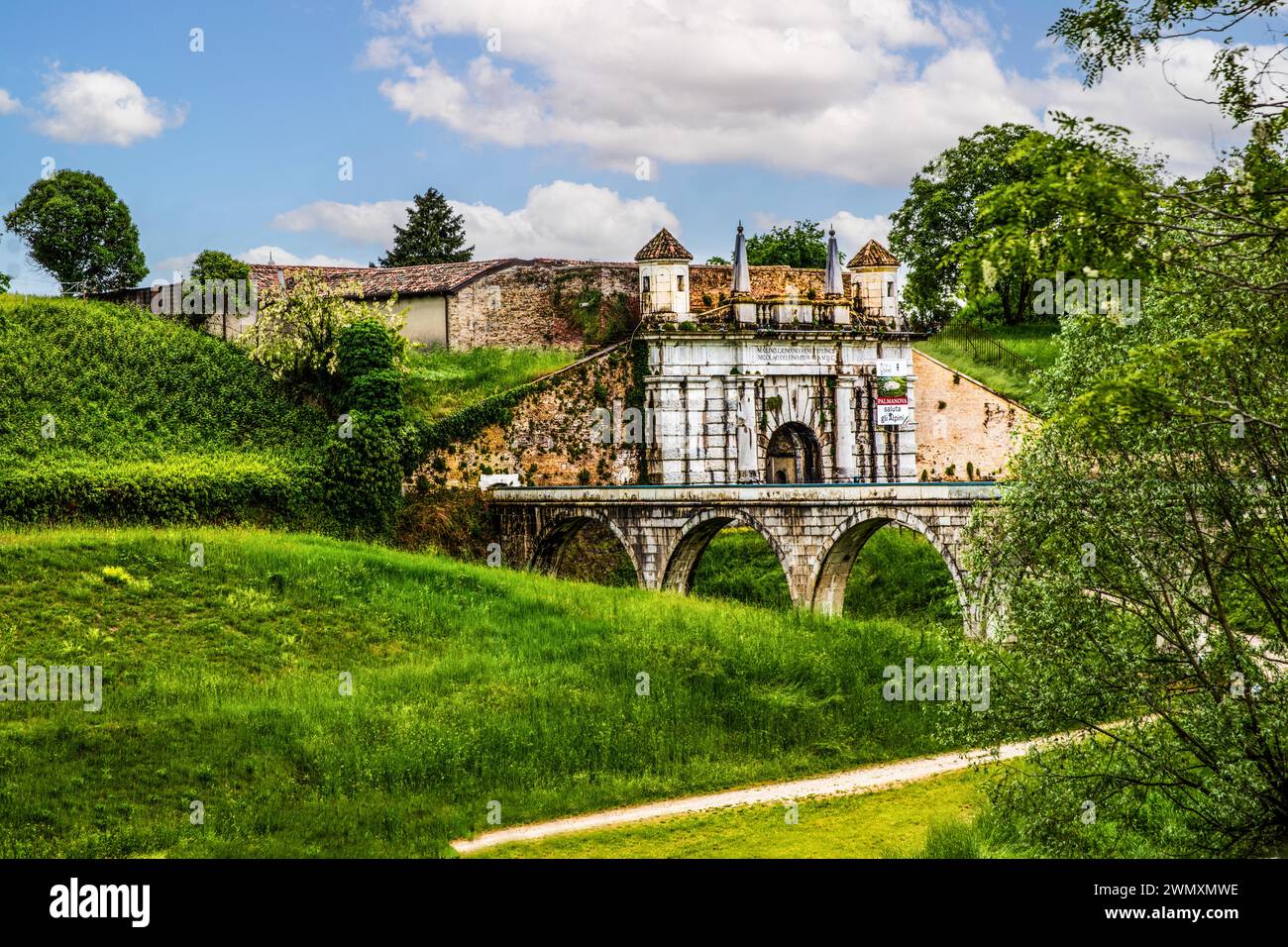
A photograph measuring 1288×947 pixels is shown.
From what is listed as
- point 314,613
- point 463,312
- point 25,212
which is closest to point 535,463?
point 463,312

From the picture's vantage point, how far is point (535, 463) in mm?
49438

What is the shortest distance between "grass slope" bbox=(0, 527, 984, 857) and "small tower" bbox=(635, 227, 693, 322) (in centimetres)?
1450

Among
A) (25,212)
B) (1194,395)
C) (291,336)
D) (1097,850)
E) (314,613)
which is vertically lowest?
(1097,850)

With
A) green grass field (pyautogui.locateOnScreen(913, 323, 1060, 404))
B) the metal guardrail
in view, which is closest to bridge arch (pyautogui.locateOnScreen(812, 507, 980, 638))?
green grass field (pyautogui.locateOnScreen(913, 323, 1060, 404))

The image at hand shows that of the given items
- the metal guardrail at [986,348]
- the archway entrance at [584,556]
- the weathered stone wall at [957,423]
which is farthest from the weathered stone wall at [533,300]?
the metal guardrail at [986,348]

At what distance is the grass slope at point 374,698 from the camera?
23.9 meters

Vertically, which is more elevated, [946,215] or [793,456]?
[946,215]

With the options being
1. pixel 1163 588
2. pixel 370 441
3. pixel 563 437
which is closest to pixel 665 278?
pixel 563 437

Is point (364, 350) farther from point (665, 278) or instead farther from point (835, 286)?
point (835, 286)

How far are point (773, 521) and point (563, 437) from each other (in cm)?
1183

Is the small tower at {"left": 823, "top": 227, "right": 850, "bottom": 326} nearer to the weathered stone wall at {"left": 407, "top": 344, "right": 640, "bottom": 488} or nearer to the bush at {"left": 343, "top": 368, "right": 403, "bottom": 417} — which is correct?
the weathered stone wall at {"left": 407, "top": 344, "right": 640, "bottom": 488}

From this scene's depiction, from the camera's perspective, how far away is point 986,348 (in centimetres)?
6069
